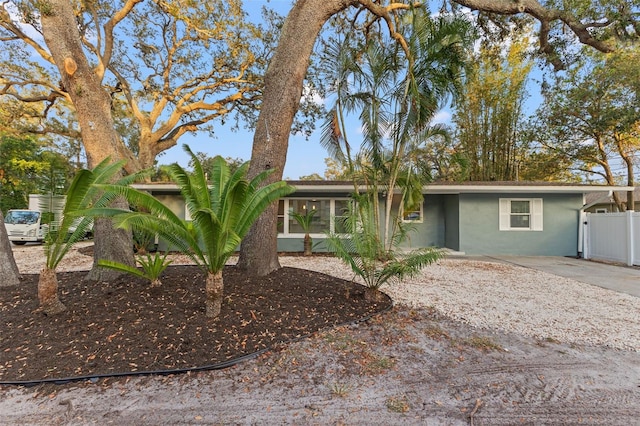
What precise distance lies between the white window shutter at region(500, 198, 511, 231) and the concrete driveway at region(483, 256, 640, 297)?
42.9 inches

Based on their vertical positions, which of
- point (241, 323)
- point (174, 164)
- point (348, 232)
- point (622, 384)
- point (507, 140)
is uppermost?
point (507, 140)

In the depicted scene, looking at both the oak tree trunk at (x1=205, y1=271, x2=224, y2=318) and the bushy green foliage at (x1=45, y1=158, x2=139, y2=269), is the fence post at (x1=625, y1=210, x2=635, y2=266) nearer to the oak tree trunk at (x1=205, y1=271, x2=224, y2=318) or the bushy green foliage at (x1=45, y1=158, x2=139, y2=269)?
the oak tree trunk at (x1=205, y1=271, x2=224, y2=318)

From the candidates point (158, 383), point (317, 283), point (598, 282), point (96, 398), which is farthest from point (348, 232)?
point (598, 282)

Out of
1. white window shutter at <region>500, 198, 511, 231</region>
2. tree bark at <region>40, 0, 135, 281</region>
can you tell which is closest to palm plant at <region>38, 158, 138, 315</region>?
tree bark at <region>40, 0, 135, 281</region>

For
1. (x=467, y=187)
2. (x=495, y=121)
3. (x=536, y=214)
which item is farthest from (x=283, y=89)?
(x=495, y=121)

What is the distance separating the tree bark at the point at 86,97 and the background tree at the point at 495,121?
13.9 metres

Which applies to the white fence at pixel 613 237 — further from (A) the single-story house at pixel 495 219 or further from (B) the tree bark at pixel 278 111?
(B) the tree bark at pixel 278 111

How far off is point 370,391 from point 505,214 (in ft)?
33.5

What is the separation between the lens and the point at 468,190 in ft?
32.7

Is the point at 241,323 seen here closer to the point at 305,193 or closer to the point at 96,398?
the point at 96,398

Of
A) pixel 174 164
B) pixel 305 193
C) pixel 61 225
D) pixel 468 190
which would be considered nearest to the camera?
pixel 174 164

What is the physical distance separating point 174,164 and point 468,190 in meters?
9.26

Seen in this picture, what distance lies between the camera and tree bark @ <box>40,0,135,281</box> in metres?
4.67

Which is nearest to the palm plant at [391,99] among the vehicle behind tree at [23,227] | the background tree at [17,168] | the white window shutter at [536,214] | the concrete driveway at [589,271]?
the concrete driveway at [589,271]
